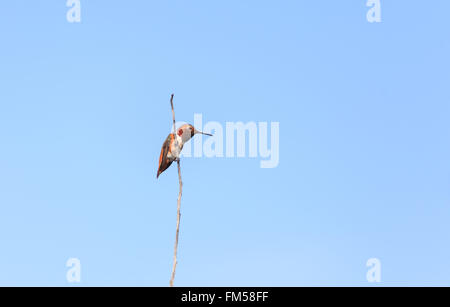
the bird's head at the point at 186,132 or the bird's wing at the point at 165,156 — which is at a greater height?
the bird's head at the point at 186,132

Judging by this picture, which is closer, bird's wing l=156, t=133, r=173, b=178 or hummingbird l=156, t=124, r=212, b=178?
hummingbird l=156, t=124, r=212, b=178

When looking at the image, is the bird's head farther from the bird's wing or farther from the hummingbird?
the bird's wing

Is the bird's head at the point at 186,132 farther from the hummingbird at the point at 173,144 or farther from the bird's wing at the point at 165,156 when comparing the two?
the bird's wing at the point at 165,156

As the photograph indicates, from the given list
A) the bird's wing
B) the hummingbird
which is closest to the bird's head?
the hummingbird

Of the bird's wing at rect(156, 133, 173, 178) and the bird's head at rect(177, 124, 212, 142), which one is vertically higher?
the bird's head at rect(177, 124, 212, 142)

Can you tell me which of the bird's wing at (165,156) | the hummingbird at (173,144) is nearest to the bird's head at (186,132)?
the hummingbird at (173,144)

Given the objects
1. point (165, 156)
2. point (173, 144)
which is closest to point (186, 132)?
point (173, 144)

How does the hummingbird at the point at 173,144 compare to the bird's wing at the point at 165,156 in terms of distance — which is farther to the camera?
the bird's wing at the point at 165,156

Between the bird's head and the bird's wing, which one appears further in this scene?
the bird's wing
